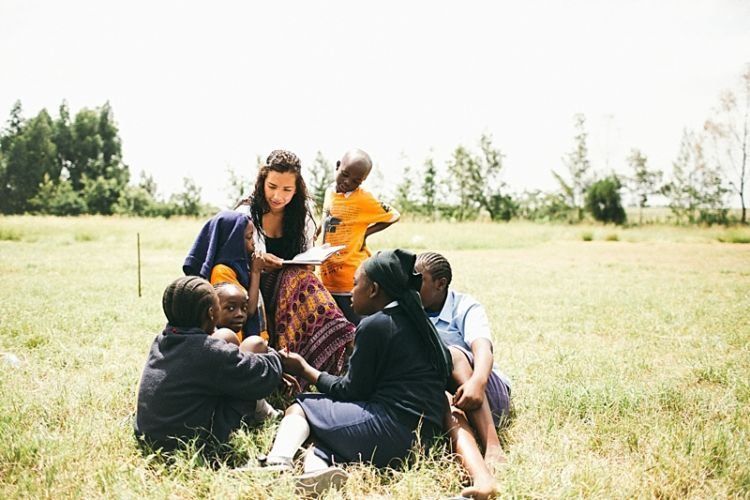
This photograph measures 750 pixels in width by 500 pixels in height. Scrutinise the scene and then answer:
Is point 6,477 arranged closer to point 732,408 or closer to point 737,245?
point 732,408

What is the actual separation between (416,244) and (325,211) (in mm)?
15905

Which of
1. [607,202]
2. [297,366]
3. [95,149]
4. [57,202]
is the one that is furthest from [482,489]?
[95,149]

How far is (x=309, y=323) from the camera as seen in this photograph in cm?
384

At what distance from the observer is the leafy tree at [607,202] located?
107ft

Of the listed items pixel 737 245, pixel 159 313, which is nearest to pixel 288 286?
pixel 159 313

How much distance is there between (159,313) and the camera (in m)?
7.05

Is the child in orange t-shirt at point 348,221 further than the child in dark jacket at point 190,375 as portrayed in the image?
Yes

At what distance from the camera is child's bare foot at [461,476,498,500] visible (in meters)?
2.48

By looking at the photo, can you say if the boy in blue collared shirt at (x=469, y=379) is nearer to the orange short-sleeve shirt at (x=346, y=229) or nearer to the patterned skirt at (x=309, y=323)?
the patterned skirt at (x=309, y=323)

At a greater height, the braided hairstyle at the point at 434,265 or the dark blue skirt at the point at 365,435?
the braided hairstyle at the point at 434,265

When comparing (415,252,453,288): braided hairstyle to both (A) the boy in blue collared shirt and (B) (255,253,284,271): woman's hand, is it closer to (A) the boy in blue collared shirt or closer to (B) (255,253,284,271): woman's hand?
(A) the boy in blue collared shirt

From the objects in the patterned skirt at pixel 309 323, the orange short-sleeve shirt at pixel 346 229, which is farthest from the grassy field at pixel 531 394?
the orange short-sleeve shirt at pixel 346 229

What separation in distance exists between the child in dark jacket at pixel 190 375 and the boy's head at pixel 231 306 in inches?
19.6

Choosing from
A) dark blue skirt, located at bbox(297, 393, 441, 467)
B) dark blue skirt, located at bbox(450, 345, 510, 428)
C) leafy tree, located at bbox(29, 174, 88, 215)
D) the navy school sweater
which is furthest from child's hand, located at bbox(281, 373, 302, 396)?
leafy tree, located at bbox(29, 174, 88, 215)
